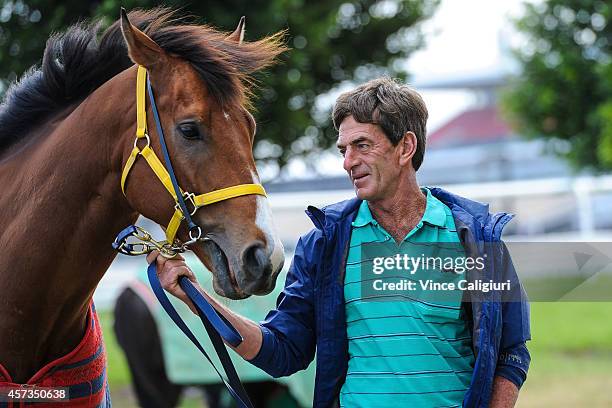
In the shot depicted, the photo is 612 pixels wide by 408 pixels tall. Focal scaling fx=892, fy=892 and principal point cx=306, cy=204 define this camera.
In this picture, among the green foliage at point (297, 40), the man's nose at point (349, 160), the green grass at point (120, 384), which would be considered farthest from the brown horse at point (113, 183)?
the green grass at point (120, 384)

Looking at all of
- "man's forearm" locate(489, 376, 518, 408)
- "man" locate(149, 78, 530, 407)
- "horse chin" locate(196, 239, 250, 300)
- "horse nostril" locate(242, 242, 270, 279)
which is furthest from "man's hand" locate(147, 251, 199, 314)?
"man's forearm" locate(489, 376, 518, 408)

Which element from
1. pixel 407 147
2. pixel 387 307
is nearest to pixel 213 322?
pixel 387 307

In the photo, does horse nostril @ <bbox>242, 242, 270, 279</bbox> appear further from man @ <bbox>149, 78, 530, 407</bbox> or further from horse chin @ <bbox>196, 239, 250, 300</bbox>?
man @ <bbox>149, 78, 530, 407</bbox>

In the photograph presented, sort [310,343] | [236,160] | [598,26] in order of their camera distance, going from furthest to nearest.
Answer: [598,26], [310,343], [236,160]

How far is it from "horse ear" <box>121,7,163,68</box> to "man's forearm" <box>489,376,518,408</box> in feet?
4.39

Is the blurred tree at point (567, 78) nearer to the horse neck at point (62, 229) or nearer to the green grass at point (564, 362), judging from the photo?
the green grass at point (564, 362)

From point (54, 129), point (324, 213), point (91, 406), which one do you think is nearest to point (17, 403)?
point (91, 406)

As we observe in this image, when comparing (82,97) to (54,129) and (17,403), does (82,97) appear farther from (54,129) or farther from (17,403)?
(17,403)

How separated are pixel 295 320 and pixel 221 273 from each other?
0.31 meters

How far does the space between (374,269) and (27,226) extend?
1.02 m

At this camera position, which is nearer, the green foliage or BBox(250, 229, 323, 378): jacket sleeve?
BBox(250, 229, 323, 378): jacket sleeve

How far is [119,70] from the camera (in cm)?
284

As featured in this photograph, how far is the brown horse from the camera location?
8.13 ft

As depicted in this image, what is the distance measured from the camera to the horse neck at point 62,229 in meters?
2.59
